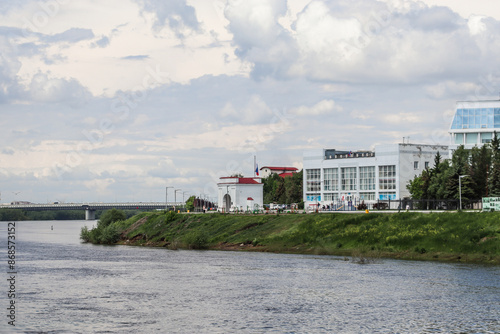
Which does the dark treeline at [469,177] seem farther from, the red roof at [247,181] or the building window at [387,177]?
the red roof at [247,181]

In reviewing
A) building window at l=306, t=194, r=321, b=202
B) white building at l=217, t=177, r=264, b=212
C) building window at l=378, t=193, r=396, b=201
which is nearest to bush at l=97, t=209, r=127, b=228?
white building at l=217, t=177, r=264, b=212

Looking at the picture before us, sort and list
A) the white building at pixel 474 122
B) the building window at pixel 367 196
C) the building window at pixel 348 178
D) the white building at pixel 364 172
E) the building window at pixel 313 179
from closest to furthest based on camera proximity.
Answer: the white building at pixel 364 172, the building window at pixel 367 196, the white building at pixel 474 122, the building window at pixel 348 178, the building window at pixel 313 179

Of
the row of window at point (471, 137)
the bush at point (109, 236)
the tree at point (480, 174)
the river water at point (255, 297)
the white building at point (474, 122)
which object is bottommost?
the river water at point (255, 297)

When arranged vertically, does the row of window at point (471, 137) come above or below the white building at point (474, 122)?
below

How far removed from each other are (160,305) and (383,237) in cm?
4527

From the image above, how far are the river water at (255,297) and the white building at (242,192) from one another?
68.0m

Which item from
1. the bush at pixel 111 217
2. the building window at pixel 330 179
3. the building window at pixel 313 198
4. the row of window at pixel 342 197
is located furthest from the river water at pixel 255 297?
the building window at pixel 313 198

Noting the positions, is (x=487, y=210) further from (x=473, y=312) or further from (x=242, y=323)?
(x=242, y=323)

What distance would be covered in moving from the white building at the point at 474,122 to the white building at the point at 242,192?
1998 inches

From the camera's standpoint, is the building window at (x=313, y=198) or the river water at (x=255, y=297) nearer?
the river water at (x=255, y=297)

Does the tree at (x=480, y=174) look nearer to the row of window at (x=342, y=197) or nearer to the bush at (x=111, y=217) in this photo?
the row of window at (x=342, y=197)

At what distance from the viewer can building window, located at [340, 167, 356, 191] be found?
163712 millimetres

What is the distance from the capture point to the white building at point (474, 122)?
163m

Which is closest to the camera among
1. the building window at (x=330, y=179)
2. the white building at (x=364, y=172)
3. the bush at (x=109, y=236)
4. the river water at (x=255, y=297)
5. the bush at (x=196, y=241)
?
the river water at (x=255, y=297)
